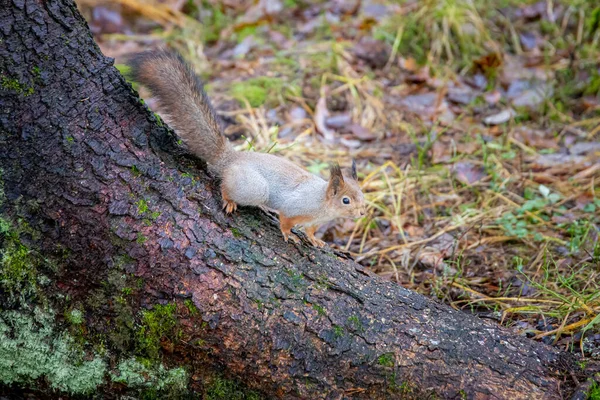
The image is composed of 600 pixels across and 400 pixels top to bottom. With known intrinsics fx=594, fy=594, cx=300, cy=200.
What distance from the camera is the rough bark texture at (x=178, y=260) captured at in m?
2.04

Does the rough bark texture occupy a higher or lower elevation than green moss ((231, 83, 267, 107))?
higher

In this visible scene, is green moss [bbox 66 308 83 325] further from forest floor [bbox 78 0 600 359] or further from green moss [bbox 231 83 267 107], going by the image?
green moss [bbox 231 83 267 107]

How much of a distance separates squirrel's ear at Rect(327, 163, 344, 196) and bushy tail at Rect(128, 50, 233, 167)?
1.62ft

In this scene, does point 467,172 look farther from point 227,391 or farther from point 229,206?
point 227,391

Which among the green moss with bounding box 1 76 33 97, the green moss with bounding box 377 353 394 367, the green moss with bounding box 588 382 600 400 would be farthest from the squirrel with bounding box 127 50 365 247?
the green moss with bounding box 588 382 600 400

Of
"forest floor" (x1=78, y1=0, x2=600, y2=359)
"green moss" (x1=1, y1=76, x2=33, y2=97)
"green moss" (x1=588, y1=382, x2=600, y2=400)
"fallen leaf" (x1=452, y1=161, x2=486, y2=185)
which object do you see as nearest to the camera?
"green moss" (x1=1, y1=76, x2=33, y2=97)

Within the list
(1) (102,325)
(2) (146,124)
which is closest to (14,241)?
(1) (102,325)

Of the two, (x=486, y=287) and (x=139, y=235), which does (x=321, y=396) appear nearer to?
(x=139, y=235)

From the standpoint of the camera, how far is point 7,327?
2.16m

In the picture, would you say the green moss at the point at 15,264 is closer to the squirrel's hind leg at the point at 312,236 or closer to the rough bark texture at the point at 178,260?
the rough bark texture at the point at 178,260

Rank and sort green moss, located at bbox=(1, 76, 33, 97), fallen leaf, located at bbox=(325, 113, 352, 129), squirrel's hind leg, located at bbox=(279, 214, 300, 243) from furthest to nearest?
fallen leaf, located at bbox=(325, 113, 352, 129) < squirrel's hind leg, located at bbox=(279, 214, 300, 243) < green moss, located at bbox=(1, 76, 33, 97)

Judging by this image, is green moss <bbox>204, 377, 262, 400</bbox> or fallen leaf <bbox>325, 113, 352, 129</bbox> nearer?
green moss <bbox>204, 377, 262, 400</bbox>

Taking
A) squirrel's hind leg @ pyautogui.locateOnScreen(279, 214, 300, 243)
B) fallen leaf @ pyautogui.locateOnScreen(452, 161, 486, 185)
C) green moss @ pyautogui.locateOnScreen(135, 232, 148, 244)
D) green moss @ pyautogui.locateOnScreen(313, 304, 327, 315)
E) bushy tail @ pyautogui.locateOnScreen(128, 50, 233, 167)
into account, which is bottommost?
fallen leaf @ pyautogui.locateOnScreen(452, 161, 486, 185)

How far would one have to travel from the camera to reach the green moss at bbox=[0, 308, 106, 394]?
216 cm
